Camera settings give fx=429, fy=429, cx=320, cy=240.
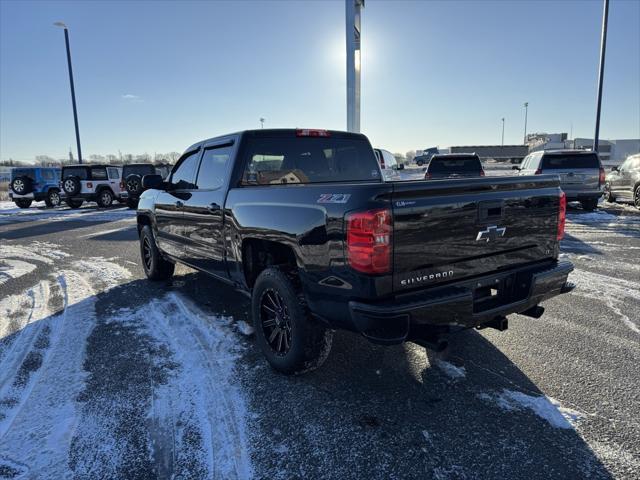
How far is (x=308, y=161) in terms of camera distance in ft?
13.8

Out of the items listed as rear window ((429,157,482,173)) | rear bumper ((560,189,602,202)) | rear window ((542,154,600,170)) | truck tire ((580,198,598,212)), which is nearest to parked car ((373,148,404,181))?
rear window ((429,157,482,173))

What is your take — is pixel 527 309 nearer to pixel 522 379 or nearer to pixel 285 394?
pixel 522 379

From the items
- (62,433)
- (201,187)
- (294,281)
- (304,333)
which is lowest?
(62,433)

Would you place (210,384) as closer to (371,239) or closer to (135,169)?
(371,239)

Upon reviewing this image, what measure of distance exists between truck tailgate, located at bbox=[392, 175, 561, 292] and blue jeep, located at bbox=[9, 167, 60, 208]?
22118mm

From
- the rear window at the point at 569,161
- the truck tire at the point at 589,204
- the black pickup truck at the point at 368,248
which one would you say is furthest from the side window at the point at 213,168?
the truck tire at the point at 589,204

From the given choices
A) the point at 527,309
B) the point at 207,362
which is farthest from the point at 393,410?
the point at 207,362

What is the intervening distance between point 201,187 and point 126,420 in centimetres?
249

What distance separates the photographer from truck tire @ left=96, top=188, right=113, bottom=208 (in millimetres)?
18953

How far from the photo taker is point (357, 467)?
2258 mm

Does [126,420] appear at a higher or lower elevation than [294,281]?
lower

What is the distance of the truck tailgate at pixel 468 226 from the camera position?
2490 mm

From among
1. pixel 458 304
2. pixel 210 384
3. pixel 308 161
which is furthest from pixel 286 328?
pixel 308 161

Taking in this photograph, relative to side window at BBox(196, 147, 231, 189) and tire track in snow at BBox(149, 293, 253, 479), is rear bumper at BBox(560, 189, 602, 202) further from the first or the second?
tire track in snow at BBox(149, 293, 253, 479)
